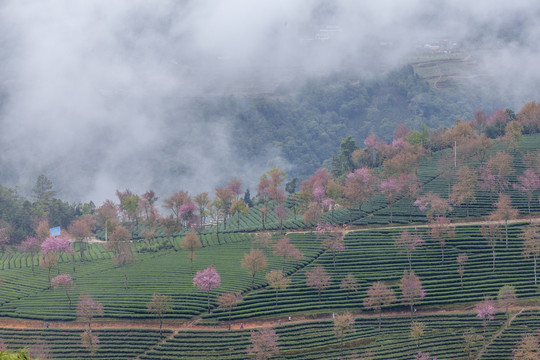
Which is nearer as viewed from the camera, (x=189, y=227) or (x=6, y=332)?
(x=6, y=332)

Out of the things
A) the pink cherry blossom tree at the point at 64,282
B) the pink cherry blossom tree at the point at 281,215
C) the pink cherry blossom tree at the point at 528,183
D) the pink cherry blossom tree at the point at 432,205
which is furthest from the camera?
the pink cherry blossom tree at the point at 281,215

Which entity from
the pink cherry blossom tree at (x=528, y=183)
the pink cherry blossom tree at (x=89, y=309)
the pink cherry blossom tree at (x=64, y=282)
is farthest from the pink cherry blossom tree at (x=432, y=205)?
the pink cherry blossom tree at (x=64, y=282)

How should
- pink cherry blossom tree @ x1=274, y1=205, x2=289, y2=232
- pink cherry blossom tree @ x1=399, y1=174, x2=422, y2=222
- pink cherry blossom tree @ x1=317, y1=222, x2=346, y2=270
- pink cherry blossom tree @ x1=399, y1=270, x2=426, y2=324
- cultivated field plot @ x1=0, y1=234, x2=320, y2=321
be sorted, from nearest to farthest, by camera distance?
pink cherry blossom tree @ x1=399, y1=270, x2=426, y2=324 → cultivated field plot @ x1=0, y1=234, x2=320, y2=321 → pink cherry blossom tree @ x1=317, y1=222, x2=346, y2=270 → pink cherry blossom tree @ x1=399, y1=174, x2=422, y2=222 → pink cherry blossom tree @ x1=274, y1=205, x2=289, y2=232

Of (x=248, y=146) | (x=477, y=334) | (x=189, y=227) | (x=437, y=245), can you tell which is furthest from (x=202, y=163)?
(x=477, y=334)

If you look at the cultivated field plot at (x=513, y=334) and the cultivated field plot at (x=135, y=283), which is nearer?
the cultivated field plot at (x=513, y=334)

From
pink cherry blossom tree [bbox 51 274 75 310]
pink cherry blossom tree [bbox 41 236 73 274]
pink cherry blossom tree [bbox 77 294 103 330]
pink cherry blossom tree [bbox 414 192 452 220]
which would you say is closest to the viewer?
pink cherry blossom tree [bbox 77 294 103 330]

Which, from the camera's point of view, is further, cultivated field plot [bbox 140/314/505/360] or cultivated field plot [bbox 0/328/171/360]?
cultivated field plot [bbox 0/328/171/360]

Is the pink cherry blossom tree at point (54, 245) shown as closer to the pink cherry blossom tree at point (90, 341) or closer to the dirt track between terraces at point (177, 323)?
the dirt track between terraces at point (177, 323)

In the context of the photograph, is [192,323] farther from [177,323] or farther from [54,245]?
[54,245]

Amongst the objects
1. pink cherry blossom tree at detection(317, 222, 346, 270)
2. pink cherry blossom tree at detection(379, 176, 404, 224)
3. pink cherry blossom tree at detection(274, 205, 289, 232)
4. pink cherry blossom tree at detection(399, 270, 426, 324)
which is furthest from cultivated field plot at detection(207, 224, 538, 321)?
pink cherry blossom tree at detection(274, 205, 289, 232)

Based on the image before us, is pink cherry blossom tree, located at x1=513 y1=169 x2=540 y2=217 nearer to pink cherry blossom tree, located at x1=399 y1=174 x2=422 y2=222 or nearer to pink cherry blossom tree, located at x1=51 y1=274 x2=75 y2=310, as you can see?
pink cherry blossom tree, located at x1=399 y1=174 x2=422 y2=222

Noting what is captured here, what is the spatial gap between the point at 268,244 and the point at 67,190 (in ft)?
297

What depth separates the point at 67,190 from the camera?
173375 millimetres

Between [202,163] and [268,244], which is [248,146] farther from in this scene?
[268,244]
